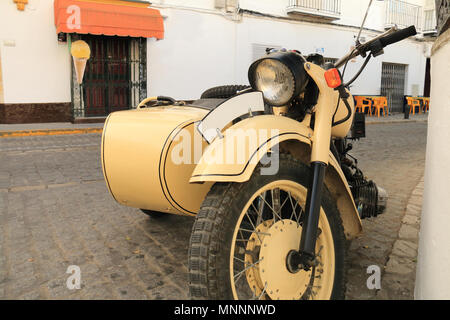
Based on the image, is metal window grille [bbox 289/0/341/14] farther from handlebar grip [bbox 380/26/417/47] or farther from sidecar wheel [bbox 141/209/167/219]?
handlebar grip [bbox 380/26/417/47]

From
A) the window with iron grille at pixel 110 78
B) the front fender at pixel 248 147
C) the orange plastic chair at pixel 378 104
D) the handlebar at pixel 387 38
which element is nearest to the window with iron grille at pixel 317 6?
the orange plastic chair at pixel 378 104

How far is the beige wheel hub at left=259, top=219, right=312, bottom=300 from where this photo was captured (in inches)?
71.6

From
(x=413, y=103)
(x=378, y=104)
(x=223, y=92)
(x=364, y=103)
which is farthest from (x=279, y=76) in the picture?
(x=413, y=103)

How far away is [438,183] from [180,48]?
13.3 meters

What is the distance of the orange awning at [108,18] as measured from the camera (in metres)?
11.1

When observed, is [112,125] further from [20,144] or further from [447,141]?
[20,144]

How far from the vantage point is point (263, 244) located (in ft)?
5.98

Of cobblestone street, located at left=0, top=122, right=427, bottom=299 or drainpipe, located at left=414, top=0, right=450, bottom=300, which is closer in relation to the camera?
drainpipe, located at left=414, top=0, right=450, bottom=300

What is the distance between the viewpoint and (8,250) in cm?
297

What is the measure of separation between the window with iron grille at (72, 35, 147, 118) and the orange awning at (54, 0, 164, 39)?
3.01 ft

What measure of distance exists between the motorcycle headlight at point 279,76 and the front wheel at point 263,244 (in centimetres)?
31

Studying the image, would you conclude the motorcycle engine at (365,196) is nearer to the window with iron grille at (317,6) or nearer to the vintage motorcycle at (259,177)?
the vintage motorcycle at (259,177)

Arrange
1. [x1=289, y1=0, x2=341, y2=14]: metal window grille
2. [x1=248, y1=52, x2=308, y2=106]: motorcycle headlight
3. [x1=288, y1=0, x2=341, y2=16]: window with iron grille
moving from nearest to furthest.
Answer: [x1=248, y1=52, x2=308, y2=106]: motorcycle headlight → [x1=288, y1=0, x2=341, y2=16]: window with iron grille → [x1=289, y1=0, x2=341, y2=14]: metal window grille

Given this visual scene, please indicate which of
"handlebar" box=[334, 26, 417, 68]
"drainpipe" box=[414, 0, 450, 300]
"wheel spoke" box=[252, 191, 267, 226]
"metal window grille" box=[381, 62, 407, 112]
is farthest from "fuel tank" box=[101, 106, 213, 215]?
"metal window grille" box=[381, 62, 407, 112]
